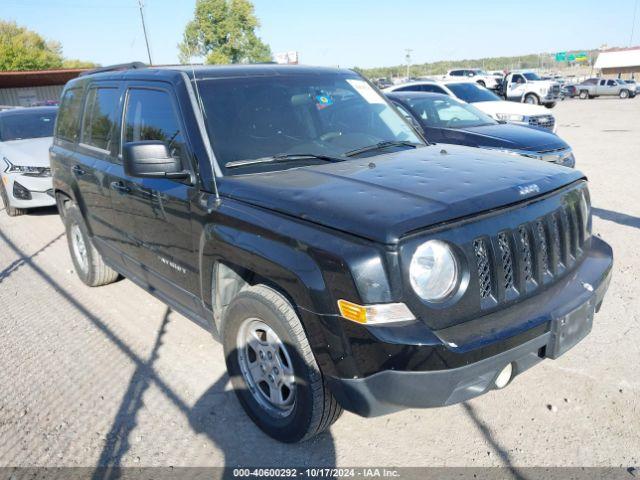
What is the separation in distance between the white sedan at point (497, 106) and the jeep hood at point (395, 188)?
8.68 metres

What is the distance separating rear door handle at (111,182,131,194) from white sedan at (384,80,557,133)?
8960mm

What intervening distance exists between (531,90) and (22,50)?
48.0 meters

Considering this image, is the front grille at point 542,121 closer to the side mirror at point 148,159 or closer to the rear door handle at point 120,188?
the rear door handle at point 120,188

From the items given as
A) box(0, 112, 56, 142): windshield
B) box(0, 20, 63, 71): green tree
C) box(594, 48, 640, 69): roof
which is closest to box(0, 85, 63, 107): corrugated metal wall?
box(0, 20, 63, 71): green tree

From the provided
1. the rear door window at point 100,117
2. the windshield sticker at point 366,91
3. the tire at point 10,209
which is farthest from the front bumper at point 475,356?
the tire at point 10,209

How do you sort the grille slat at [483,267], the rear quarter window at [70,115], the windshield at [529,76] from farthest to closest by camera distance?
1. the windshield at [529,76]
2. the rear quarter window at [70,115]
3. the grille slat at [483,267]

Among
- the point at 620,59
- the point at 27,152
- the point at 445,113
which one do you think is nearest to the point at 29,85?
the point at 27,152

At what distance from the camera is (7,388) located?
3.73 metres

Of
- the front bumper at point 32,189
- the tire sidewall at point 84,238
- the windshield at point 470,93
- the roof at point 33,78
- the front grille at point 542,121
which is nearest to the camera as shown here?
the tire sidewall at point 84,238

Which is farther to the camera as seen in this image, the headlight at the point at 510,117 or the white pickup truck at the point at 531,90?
the white pickup truck at the point at 531,90

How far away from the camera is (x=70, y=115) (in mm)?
5156

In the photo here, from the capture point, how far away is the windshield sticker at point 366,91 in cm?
410

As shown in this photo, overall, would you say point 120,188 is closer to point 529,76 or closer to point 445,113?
point 445,113

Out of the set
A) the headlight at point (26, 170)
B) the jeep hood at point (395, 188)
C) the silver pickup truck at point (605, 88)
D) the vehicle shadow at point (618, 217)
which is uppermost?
the jeep hood at point (395, 188)
